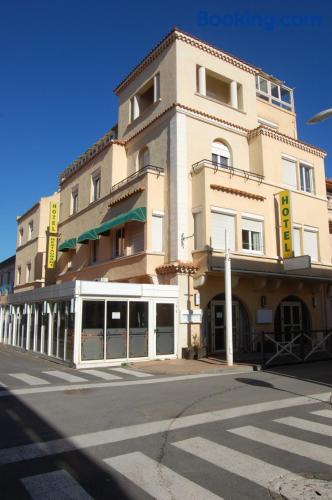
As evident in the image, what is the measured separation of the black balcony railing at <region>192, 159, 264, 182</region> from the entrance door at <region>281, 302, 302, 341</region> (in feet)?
21.3

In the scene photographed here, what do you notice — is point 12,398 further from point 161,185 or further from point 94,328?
point 161,185

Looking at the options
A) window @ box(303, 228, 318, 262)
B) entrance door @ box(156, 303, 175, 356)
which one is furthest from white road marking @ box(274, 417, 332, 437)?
window @ box(303, 228, 318, 262)

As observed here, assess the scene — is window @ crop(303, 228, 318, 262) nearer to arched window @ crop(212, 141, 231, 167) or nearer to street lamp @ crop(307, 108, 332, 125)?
arched window @ crop(212, 141, 231, 167)

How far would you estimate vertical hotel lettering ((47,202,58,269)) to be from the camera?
28250mm

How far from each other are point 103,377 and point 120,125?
53.4 feet

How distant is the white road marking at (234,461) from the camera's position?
15.6 ft

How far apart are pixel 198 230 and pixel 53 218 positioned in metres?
14.6

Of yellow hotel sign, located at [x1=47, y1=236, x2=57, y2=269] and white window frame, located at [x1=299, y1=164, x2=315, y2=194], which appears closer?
white window frame, located at [x1=299, y1=164, x2=315, y2=194]

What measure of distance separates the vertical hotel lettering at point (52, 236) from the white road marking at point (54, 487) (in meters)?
24.0

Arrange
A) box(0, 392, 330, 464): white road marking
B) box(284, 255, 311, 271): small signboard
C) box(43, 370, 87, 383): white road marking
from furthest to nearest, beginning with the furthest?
box(284, 255, 311, 271): small signboard < box(43, 370, 87, 383): white road marking < box(0, 392, 330, 464): white road marking

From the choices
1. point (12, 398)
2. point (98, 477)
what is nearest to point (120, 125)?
point (12, 398)

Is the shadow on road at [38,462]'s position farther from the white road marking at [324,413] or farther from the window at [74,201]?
the window at [74,201]

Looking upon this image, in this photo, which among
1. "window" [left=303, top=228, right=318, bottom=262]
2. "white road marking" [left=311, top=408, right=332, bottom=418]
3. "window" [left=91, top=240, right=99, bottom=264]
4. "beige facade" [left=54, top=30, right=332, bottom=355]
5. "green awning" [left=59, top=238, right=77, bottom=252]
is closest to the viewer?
"white road marking" [left=311, top=408, right=332, bottom=418]

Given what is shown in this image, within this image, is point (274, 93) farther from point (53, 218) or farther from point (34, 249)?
point (34, 249)
